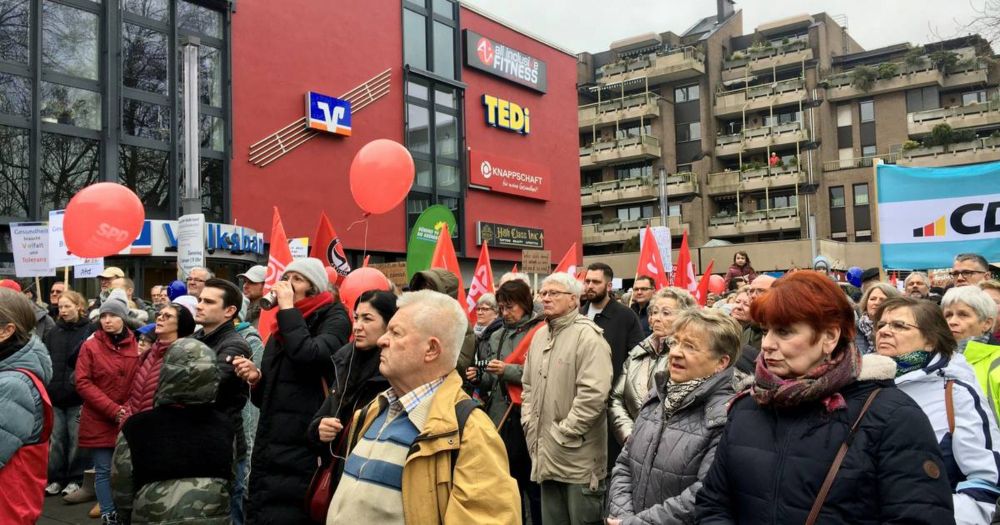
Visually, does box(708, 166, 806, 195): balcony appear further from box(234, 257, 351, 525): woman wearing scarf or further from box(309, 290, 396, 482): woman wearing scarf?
box(309, 290, 396, 482): woman wearing scarf

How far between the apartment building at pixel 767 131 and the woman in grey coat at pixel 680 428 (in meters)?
41.9

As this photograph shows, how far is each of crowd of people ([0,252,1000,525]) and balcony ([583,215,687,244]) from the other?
4486 centimetres

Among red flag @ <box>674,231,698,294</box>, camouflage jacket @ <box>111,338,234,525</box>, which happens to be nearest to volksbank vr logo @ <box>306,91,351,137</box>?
red flag @ <box>674,231,698,294</box>

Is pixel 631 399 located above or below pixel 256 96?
below

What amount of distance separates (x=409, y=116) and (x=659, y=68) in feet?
101

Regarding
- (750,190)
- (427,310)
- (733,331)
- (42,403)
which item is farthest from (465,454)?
(750,190)

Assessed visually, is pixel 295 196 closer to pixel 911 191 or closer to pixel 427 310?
pixel 911 191

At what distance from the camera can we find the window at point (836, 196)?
50250mm

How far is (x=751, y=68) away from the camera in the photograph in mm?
53438

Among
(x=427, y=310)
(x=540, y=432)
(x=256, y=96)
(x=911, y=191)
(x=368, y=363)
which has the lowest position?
(x=540, y=432)

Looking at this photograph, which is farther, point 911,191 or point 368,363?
point 911,191

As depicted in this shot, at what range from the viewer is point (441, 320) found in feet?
9.72

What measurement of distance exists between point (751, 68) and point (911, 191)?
157 feet

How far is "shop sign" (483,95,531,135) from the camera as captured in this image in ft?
100
